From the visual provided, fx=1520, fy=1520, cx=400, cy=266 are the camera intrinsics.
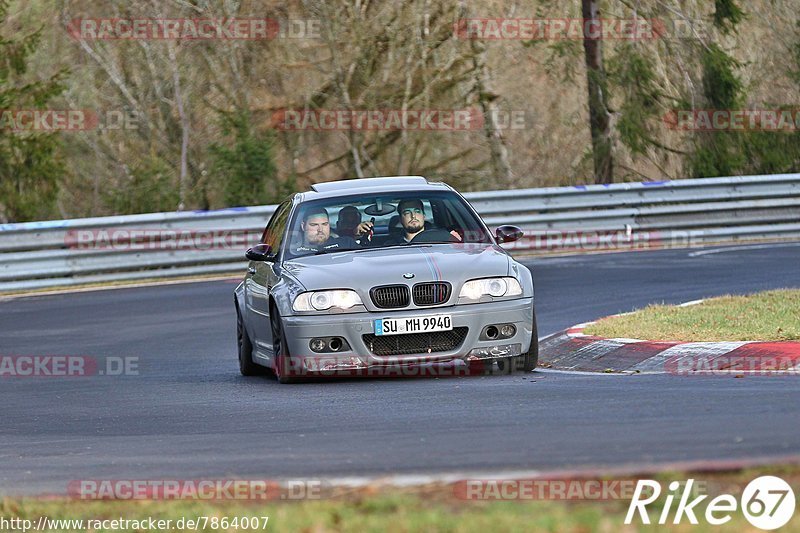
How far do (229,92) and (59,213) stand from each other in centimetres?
437

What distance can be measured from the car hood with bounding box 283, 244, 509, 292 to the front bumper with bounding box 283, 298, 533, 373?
21 centimetres

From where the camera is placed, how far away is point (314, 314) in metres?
10.6

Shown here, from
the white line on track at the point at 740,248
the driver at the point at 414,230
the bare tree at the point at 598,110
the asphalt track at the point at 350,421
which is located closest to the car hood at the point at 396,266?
the driver at the point at 414,230

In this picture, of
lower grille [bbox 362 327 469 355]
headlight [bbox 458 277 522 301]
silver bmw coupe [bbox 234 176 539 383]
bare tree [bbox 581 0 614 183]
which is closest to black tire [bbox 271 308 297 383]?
silver bmw coupe [bbox 234 176 539 383]

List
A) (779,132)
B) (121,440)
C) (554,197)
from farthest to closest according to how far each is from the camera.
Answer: (779,132), (554,197), (121,440)

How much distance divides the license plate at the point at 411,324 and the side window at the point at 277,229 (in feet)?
5.88

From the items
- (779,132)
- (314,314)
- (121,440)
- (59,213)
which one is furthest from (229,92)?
(121,440)

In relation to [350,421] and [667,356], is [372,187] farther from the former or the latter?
[350,421]

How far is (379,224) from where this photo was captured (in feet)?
38.5

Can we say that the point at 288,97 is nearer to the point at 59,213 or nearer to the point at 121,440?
the point at 59,213

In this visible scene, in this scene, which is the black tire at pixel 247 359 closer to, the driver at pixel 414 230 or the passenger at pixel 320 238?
the passenger at pixel 320 238

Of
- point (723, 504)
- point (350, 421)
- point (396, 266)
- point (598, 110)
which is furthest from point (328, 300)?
point (598, 110)

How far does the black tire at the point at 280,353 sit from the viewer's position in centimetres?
1088

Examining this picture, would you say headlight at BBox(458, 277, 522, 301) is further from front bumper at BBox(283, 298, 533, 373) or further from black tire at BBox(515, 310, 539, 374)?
black tire at BBox(515, 310, 539, 374)
